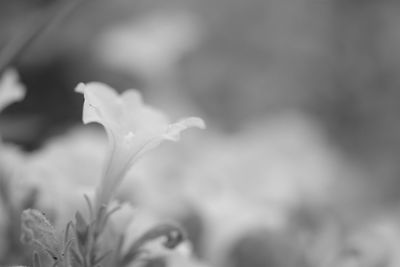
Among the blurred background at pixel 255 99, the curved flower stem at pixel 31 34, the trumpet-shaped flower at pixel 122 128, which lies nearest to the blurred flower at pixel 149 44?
the blurred background at pixel 255 99

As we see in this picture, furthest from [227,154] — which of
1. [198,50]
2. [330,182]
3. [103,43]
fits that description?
[198,50]

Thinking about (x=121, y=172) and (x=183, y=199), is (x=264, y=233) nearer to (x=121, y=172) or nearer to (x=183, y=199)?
(x=183, y=199)

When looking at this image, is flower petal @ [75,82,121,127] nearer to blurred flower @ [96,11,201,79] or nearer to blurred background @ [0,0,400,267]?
blurred background @ [0,0,400,267]

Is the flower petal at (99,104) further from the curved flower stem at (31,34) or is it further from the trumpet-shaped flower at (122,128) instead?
the curved flower stem at (31,34)

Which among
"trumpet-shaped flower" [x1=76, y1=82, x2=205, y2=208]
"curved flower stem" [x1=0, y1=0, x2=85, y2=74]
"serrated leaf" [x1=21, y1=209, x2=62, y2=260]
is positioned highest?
"curved flower stem" [x1=0, y1=0, x2=85, y2=74]

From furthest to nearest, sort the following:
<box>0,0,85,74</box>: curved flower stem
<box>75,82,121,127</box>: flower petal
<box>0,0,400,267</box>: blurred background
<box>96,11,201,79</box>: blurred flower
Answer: <box>96,11,201,79</box>: blurred flower
<box>0,0,400,267</box>: blurred background
<box>0,0,85,74</box>: curved flower stem
<box>75,82,121,127</box>: flower petal

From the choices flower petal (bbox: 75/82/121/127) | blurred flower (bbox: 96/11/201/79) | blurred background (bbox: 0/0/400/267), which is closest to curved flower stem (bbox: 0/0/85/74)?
blurred background (bbox: 0/0/400/267)
